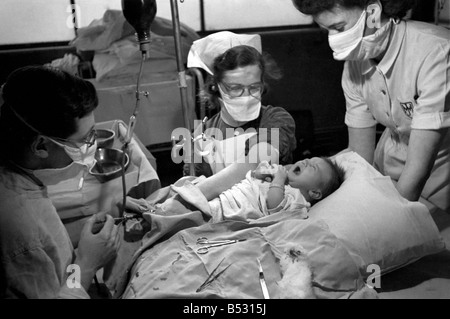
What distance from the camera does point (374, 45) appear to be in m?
1.28

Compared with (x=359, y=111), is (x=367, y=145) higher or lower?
lower

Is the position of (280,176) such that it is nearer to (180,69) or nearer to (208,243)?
(208,243)

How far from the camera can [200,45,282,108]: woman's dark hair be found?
1314 millimetres

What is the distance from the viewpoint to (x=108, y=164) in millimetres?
1262

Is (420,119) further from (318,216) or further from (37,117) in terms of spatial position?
(37,117)

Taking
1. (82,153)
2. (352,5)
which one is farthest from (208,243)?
(352,5)

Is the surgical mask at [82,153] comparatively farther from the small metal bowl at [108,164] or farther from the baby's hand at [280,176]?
the baby's hand at [280,176]

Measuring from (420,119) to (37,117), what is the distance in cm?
101

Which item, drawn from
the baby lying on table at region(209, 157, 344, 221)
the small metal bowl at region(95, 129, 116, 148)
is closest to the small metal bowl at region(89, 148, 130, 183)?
the small metal bowl at region(95, 129, 116, 148)

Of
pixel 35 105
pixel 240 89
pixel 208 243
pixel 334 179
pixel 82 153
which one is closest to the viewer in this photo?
pixel 35 105

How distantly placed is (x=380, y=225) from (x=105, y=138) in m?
0.82

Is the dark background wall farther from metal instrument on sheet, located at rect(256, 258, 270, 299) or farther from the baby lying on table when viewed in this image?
metal instrument on sheet, located at rect(256, 258, 270, 299)

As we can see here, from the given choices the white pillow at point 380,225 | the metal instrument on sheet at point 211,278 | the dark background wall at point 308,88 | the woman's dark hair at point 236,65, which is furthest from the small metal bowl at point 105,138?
the white pillow at point 380,225
